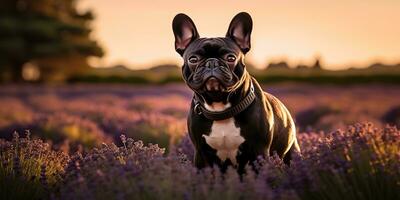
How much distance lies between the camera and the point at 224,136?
4.93m

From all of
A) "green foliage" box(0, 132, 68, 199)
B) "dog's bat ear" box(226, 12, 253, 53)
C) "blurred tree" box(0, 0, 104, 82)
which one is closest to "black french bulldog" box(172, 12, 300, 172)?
"dog's bat ear" box(226, 12, 253, 53)

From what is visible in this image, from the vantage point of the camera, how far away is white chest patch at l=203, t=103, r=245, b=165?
194 inches

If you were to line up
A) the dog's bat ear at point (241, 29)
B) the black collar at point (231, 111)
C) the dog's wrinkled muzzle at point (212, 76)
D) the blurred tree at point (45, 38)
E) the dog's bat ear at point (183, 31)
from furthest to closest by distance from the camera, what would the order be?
the blurred tree at point (45, 38) → the dog's bat ear at point (183, 31) → the dog's bat ear at point (241, 29) → the black collar at point (231, 111) → the dog's wrinkled muzzle at point (212, 76)

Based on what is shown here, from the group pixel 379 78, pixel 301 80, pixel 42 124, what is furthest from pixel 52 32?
pixel 42 124

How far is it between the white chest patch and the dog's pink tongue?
0.66ft

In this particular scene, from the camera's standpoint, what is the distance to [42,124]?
38.4 feet

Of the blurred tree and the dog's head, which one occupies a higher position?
the blurred tree

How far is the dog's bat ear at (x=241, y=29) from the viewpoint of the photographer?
16.8 ft

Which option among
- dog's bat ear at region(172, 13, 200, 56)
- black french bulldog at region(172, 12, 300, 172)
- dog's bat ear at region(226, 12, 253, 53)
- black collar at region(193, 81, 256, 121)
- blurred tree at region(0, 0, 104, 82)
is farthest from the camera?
blurred tree at region(0, 0, 104, 82)

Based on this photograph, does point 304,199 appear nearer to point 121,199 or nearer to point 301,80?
point 121,199

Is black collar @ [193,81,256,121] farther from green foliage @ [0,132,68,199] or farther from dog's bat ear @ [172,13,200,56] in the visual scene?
green foliage @ [0,132,68,199]

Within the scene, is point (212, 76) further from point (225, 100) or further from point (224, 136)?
point (224, 136)

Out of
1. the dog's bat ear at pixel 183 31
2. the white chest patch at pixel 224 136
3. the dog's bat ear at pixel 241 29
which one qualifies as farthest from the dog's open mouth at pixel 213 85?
the dog's bat ear at pixel 183 31

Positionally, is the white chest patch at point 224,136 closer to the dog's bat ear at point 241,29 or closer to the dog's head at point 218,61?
the dog's head at point 218,61
